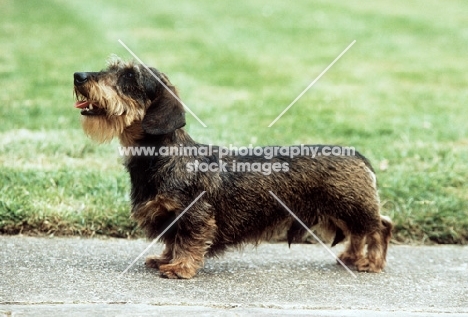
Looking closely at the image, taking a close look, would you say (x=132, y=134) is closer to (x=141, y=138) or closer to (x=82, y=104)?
(x=141, y=138)

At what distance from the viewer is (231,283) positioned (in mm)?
4609

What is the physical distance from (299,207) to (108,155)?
2.72 meters

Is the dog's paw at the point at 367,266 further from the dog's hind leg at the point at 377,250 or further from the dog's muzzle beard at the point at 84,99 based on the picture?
the dog's muzzle beard at the point at 84,99

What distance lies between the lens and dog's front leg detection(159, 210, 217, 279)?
4.70 m

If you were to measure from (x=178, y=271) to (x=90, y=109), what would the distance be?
1.08 m

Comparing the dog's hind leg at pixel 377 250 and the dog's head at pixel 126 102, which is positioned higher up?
the dog's head at pixel 126 102

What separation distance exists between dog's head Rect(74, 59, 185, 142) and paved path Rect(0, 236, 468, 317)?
837 millimetres

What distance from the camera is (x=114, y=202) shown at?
581 centimetres

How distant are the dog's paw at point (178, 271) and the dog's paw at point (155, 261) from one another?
8.0 inches

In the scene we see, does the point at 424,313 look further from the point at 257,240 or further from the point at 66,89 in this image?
the point at 66,89

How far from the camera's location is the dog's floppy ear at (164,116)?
465 cm

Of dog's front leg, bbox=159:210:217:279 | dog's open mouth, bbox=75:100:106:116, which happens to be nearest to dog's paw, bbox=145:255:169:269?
dog's front leg, bbox=159:210:217:279

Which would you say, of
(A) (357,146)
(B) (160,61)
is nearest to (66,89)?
(B) (160,61)

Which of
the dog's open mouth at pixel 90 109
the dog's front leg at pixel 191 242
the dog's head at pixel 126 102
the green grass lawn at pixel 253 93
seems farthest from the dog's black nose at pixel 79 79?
the green grass lawn at pixel 253 93
